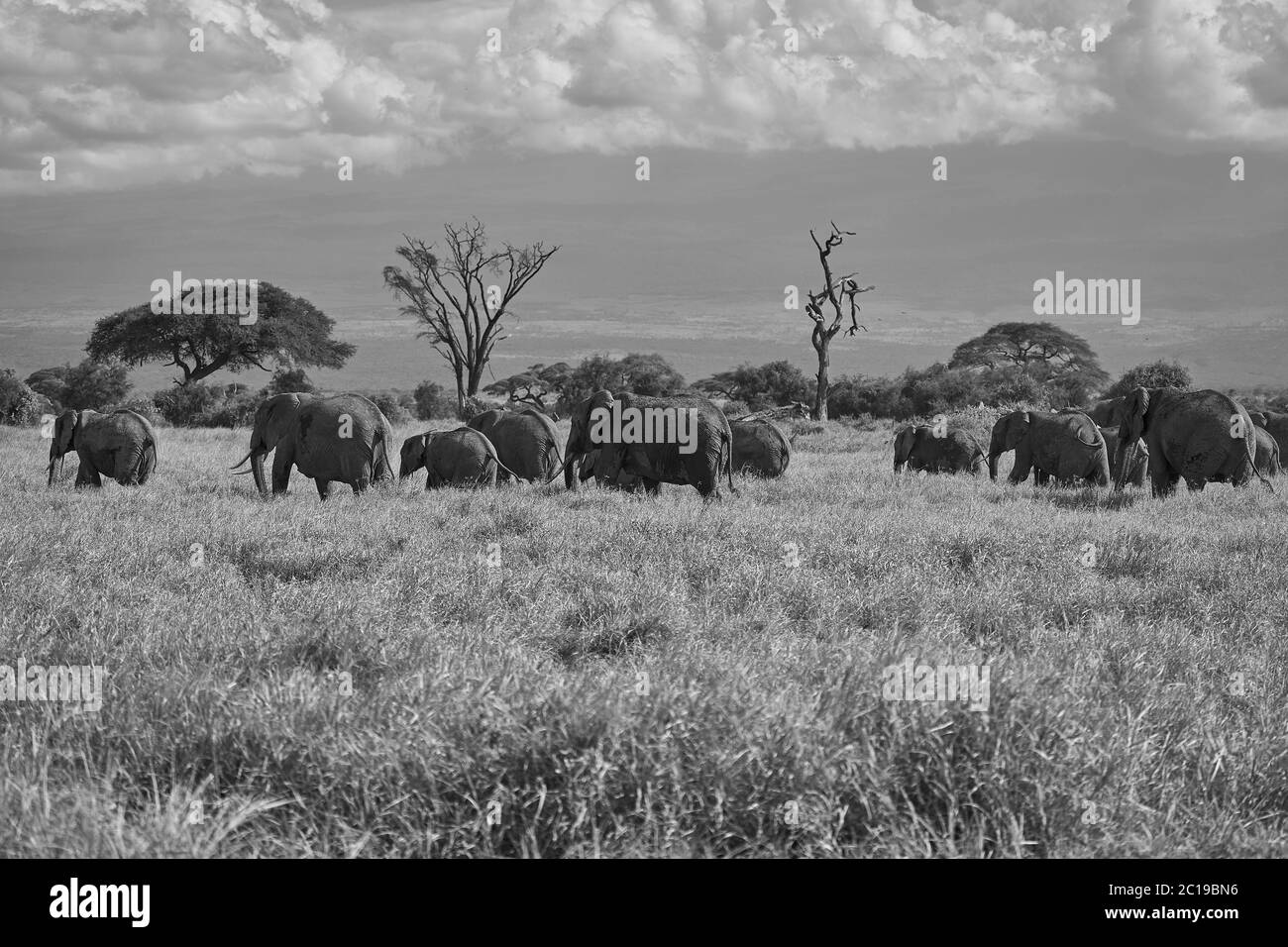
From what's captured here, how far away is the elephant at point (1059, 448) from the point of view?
1653 cm

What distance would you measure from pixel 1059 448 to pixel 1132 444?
1225mm

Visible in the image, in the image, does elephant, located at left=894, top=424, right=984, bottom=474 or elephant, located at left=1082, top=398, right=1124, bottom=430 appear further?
elephant, located at left=894, top=424, right=984, bottom=474

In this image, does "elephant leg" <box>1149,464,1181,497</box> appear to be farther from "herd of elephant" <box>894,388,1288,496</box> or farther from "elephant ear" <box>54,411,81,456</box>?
"elephant ear" <box>54,411,81,456</box>

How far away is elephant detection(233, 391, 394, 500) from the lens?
1360cm

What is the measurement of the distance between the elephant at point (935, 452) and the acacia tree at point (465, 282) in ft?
99.7

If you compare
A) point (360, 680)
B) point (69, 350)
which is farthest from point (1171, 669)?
point (69, 350)

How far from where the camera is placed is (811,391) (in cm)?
4684

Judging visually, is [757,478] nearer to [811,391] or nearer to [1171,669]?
[1171,669]

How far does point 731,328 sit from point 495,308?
11945 centimetres

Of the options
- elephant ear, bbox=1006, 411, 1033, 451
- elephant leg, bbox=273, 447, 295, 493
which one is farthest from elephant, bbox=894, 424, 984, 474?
elephant leg, bbox=273, 447, 295, 493

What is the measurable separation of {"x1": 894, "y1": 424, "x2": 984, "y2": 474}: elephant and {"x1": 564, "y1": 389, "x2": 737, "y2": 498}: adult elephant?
6404 millimetres

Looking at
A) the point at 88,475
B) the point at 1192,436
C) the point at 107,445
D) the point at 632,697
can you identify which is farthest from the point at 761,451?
the point at 632,697

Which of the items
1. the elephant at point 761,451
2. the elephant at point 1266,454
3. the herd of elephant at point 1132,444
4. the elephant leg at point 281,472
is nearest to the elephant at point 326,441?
the elephant leg at point 281,472
